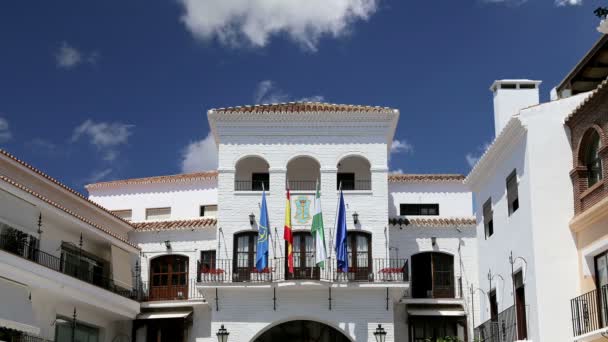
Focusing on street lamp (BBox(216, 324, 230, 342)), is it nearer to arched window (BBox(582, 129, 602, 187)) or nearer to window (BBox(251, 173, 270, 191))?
window (BBox(251, 173, 270, 191))

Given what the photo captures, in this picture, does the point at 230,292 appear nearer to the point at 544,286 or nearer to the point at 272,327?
the point at 272,327

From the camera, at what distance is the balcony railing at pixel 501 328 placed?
23.7m

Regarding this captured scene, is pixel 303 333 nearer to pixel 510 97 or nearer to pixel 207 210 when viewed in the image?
pixel 207 210

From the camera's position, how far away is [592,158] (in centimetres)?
2141

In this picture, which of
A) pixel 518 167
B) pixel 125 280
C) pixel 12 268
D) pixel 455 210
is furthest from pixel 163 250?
pixel 518 167

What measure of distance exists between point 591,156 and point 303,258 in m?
12.7

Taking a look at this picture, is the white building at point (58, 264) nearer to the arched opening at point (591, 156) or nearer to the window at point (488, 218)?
the window at point (488, 218)

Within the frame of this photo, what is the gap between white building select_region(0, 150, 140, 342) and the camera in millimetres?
26562

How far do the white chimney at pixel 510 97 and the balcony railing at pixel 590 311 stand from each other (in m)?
7.97

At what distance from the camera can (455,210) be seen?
3659cm

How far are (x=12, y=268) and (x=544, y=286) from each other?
14.7 metres

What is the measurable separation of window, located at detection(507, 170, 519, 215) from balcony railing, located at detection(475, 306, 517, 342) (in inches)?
104

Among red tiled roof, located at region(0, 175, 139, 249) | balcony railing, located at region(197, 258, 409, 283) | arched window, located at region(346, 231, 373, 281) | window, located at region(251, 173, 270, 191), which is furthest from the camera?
window, located at region(251, 173, 270, 191)

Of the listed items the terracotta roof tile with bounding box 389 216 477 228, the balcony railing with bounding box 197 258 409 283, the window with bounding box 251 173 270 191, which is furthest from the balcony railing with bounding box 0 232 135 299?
the terracotta roof tile with bounding box 389 216 477 228
